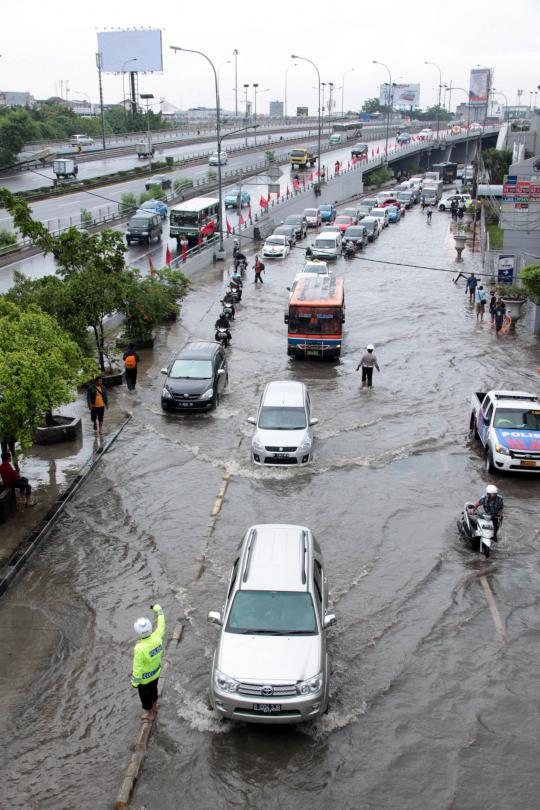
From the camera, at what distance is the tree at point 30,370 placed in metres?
14.0

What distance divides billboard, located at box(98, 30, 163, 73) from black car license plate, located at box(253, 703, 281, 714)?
382 feet

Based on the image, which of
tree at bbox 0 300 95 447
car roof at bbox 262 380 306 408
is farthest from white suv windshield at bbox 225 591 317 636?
car roof at bbox 262 380 306 408

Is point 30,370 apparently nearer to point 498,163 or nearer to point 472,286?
point 472,286

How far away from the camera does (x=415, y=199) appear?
78000 mm

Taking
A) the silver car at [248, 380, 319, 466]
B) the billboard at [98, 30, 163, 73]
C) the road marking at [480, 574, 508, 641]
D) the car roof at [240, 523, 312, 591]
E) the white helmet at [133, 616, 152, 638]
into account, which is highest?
the billboard at [98, 30, 163, 73]

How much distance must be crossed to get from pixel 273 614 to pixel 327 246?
127 ft

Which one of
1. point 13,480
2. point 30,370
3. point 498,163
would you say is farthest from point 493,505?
point 498,163

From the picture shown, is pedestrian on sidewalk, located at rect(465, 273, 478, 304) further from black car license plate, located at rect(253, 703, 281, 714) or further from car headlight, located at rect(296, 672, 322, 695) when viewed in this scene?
black car license plate, located at rect(253, 703, 281, 714)

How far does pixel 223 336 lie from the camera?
1090 inches

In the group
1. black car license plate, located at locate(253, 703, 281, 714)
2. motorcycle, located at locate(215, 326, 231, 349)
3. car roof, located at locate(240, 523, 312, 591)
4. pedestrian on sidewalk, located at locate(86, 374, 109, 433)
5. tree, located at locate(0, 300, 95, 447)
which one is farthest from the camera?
motorcycle, located at locate(215, 326, 231, 349)

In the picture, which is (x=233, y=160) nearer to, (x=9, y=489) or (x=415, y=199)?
(x=415, y=199)

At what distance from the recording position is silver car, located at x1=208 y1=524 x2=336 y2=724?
355 inches

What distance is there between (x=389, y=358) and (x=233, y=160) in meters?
63.5

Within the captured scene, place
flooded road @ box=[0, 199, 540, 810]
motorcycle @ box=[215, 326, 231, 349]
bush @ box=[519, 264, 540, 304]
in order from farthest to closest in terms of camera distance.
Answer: bush @ box=[519, 264, 540, 304], motorcycle @ box=[215, 326, 231, 349], flooded road @ box=[0, 199, 540, 810]
